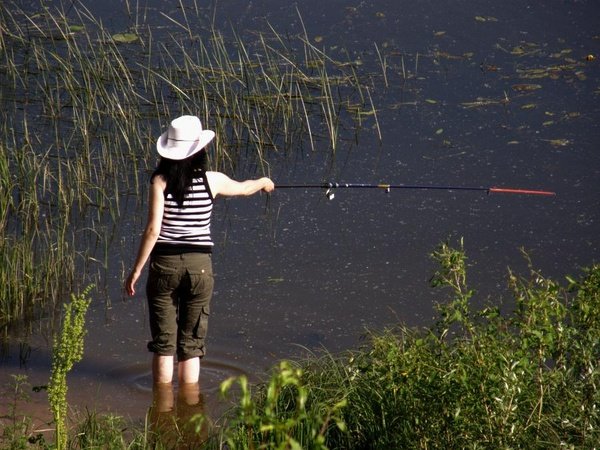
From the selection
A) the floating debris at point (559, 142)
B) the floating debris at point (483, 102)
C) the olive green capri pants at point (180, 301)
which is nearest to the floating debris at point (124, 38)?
the floating debris at point (483, 102)

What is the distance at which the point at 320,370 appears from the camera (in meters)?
5.03

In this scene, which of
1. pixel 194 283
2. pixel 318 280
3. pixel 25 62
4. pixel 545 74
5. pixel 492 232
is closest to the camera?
pixel 194 283

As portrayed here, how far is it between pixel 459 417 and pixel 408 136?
5667mm

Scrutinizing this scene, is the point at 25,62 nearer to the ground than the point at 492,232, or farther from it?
farther from it

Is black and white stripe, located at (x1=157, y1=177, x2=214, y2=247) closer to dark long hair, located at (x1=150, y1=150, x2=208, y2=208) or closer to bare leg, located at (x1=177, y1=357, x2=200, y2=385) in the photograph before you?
dark long hair, located at (x1=150, y1=150, x2=208, y2=208)

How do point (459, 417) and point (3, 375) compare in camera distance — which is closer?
point (459, 417)

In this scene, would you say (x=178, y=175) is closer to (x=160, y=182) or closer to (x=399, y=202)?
(x=160, y=182)

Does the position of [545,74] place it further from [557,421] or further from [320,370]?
[557,421]

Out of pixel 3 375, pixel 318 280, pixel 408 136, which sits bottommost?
pixel 3 375

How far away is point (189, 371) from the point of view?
5.29 m

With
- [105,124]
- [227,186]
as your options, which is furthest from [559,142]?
[227,186]

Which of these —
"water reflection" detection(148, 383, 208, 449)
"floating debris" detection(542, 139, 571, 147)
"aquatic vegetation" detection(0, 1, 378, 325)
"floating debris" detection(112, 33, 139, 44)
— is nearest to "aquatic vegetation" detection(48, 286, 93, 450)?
"water reflection" detection(148, 383, 208, 449)

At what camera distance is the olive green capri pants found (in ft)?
16.3

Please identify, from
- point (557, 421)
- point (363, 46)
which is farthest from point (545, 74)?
point (557, 421)
